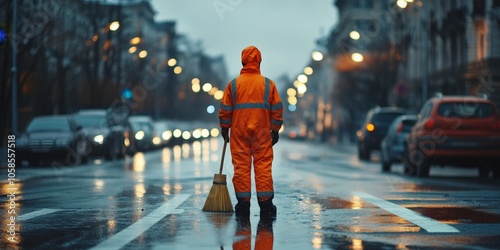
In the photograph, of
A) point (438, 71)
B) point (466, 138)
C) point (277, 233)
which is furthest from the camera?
point (438, 71)

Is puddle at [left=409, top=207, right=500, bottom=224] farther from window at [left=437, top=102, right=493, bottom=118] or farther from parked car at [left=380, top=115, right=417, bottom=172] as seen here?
parked car at [left=380, top=115, right=417, bottom=172]

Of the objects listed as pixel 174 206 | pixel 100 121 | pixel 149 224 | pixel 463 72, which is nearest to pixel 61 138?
pixel 100 121

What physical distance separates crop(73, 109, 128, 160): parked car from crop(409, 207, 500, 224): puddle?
2222cm

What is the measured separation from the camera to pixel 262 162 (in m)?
11.6

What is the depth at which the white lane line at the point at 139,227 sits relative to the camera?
8836 millimetres

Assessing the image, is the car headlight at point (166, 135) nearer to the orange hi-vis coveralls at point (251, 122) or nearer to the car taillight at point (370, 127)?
the car taillight at point (370, 127)

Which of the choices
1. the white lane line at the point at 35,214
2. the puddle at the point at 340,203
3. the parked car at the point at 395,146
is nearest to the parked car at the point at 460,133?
the parked car at the point at 395,146

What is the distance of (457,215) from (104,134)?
24699mm

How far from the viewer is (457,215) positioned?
11.6 metres

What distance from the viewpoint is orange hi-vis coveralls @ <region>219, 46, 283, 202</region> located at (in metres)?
11.6

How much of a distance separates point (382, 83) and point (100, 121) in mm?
35582

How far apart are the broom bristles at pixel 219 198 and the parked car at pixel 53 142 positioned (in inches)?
715

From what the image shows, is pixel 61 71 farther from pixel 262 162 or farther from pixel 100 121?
pixel 262 162

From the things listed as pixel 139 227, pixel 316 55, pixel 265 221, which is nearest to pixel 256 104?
pixel 265 221
